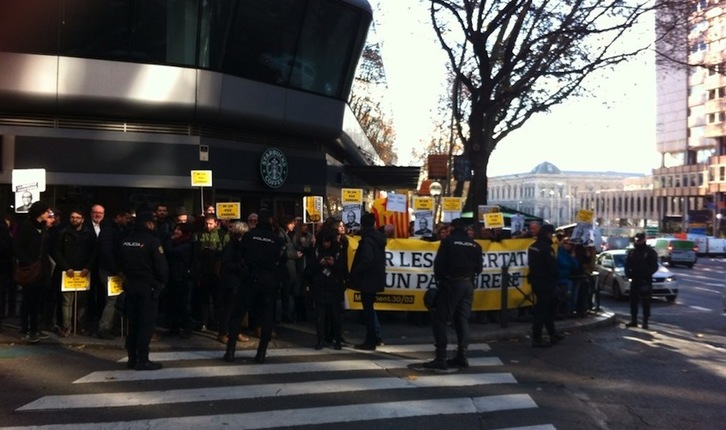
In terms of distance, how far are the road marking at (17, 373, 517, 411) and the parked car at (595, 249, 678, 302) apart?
473 inches

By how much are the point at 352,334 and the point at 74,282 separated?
4.36 m

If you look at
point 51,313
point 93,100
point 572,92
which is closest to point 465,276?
point 51,313

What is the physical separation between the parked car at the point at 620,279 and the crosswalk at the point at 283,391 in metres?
11.9

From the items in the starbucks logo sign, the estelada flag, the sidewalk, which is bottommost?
the sidewalk

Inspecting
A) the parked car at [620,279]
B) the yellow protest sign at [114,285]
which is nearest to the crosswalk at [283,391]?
the yellow protest sign at [114,285]

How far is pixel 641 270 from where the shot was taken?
13.0 metres

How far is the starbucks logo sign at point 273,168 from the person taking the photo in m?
19.9

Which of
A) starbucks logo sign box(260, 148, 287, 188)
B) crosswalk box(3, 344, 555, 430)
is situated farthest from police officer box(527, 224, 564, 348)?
starbucks logo sign box(260, 148, 287, 188)

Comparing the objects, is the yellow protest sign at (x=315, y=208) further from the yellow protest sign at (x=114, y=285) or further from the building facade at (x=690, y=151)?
the building facade at (x=690, y=151)

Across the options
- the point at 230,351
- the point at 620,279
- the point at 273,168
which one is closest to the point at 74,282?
the point at 230,351

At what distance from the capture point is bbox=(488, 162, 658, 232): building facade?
116 m

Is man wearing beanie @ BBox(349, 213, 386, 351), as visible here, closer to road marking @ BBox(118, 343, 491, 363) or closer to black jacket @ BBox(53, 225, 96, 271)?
road marking @ BBox(118, 343, 491, 363)

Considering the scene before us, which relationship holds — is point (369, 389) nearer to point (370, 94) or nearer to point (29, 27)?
point (29, 27)

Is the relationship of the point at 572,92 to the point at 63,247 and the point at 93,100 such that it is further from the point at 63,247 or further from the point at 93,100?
the point at 63,247
